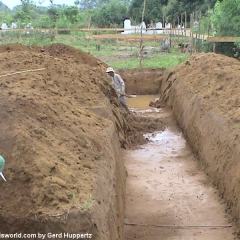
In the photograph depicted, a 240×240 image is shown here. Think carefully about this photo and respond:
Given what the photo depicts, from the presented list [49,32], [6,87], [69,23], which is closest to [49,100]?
[6,87]

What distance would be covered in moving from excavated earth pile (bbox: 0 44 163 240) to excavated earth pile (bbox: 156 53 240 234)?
8.34 ft

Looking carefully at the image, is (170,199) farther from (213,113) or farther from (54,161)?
(54,161)

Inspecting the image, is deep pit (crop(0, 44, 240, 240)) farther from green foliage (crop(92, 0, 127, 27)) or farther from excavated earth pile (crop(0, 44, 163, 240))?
green foliage (crop(92, 0, 127, 27))

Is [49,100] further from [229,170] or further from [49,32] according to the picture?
[49,32]

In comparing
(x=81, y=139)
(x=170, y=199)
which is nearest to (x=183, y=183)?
(x=170, y=199)

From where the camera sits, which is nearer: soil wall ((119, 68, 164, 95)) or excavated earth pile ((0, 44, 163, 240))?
excavated earth pile ((0, 44, 163, 240))

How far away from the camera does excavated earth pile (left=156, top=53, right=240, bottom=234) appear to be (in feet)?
29.4

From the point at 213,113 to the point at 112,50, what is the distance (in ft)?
72.6

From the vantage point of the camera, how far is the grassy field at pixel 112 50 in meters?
24.0

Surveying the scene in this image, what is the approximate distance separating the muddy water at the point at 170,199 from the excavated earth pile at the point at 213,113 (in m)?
0.30

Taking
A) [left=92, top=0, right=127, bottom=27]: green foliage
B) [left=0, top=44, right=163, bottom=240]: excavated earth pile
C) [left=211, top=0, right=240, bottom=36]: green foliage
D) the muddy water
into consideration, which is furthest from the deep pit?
[left=92, top=0, right=127, bottom=27]: green foliage

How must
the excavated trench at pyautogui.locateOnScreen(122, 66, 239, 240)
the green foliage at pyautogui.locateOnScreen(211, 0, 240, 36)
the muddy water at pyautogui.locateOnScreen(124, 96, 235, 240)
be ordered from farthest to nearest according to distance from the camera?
1. the green foliage at pyautogui.locateOnScreen(211, 0, 240, 36)
2. the excavated trench at pyautogui.locateOnScreen(122, 66, 239, 240)
3. the muddy water at pyautogui.locateOnScreen(124, 96, 235, 240)

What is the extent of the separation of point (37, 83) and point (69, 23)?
3344 cm

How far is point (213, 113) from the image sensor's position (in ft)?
37.0
